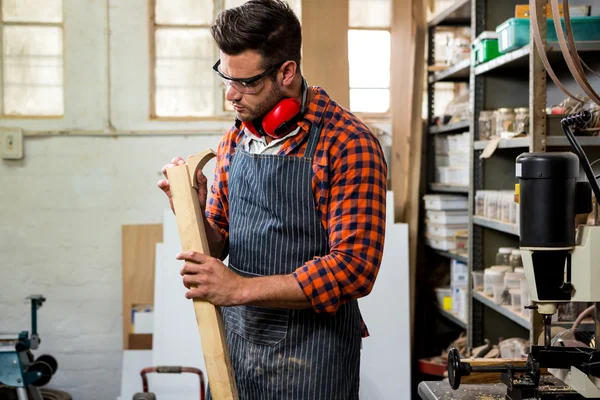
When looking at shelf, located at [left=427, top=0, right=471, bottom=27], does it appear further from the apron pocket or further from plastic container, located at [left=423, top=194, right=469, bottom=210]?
the apron pocket

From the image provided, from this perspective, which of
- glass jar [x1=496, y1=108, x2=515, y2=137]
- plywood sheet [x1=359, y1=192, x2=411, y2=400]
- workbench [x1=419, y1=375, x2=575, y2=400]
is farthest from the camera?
plywood sheet [x1=359, y1=192, x2=411, y2=400]

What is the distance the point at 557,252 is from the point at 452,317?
2.72m

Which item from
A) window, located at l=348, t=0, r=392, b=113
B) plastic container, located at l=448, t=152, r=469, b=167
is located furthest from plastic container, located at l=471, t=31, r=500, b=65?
window, located at l=348, t=0, r=392, b=113

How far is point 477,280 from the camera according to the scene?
136 inches

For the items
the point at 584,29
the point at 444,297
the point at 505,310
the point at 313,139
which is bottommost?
the point at 444,297

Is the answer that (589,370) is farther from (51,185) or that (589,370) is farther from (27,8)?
(27,8)

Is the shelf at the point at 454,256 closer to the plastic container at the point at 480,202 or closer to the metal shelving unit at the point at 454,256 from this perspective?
the metal shelving unit at the point at 454,256

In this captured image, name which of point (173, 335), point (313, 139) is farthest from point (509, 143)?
point (173, 335)

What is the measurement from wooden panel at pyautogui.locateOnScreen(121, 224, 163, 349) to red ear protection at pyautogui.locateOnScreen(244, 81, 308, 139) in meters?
2.51

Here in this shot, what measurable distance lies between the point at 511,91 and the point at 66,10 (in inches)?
100

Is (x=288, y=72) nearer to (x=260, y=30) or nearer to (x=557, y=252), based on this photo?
(x=260, y=30)

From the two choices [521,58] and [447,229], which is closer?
[521,58]

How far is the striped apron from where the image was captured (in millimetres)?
1667

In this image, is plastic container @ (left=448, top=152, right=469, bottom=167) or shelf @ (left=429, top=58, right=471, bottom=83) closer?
shelf @ (left=429, top=58, right=471, bottom=83)
